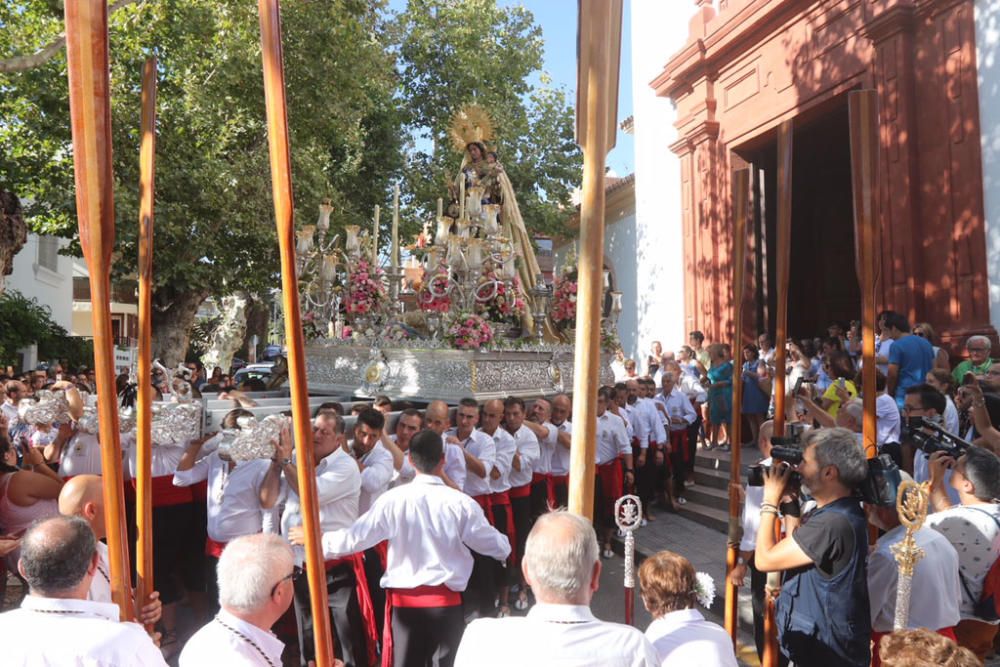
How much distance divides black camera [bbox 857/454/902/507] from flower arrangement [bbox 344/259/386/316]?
289 inches

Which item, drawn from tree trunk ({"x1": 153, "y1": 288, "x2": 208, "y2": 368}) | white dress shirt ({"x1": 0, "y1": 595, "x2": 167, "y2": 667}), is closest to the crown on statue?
tree trunk ({"x1": 153, "y1": 288, "x2": 208, "y2": 368})

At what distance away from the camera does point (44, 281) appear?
2362 cm

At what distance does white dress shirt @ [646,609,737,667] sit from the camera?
236cm

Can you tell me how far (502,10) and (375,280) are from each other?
585 inches

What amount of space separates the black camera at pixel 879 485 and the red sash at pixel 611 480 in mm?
4683

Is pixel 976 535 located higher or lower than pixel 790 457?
lower

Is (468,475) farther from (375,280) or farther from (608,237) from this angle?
(608,237)

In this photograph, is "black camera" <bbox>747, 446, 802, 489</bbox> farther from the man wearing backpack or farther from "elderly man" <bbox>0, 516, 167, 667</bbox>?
"elderly man" <bbox>0, 516, 167, 667</bbox>

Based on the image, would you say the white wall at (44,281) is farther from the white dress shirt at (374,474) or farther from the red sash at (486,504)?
the white dress shirt at (374,474)

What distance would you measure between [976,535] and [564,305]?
7295 millimetres

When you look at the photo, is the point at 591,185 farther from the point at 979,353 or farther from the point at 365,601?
the point at 979,353

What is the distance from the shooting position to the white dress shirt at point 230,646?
2.21m

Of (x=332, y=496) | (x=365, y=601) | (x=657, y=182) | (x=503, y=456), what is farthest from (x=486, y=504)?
(x=657, y=182)

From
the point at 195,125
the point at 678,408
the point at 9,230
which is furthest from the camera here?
the point at 195,125
